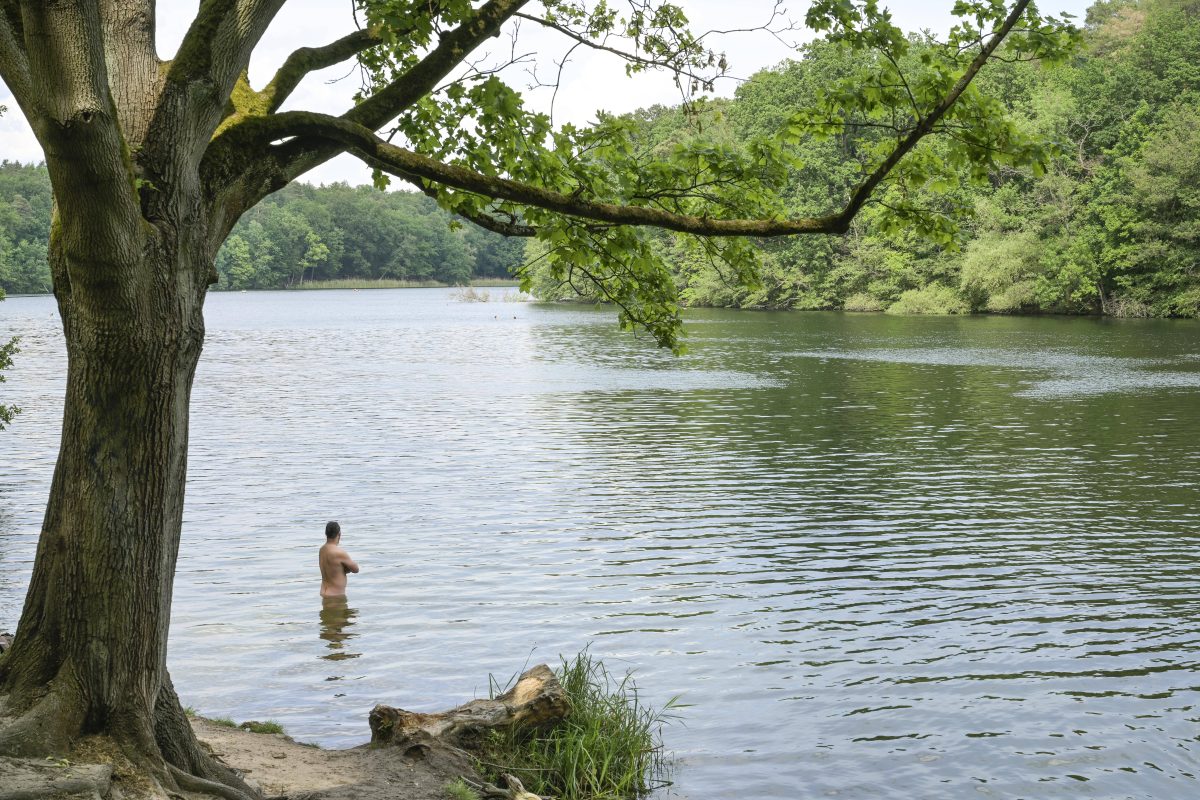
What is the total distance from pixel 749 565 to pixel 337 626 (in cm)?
631

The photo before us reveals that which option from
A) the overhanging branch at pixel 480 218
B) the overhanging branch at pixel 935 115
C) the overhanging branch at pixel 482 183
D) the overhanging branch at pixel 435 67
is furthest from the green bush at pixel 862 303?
the overhanging branch at pixel 935 115

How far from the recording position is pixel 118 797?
19.2 ft

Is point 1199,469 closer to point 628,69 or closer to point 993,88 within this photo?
point 628,69

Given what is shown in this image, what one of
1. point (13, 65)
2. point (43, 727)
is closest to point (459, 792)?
point (43, 727)

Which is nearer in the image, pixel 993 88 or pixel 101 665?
pixel 101 665

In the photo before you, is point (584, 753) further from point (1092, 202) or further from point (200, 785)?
point (1092, 202)

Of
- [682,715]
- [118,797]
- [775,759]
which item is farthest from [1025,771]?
[118,797]

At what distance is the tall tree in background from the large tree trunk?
0.01 m

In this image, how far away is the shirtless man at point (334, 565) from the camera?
1497 cm

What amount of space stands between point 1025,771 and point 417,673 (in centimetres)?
618

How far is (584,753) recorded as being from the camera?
29.6 ft

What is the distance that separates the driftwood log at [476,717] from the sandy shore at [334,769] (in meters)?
0.18

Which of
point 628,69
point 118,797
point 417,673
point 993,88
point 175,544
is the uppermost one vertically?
point 993,88

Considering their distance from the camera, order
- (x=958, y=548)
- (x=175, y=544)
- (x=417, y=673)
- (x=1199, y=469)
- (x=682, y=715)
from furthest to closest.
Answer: (x=1199, y=469)
(x=958, y=548)
(x=417, y=673)
(x=682, y=715)
(x=175, y=544)
